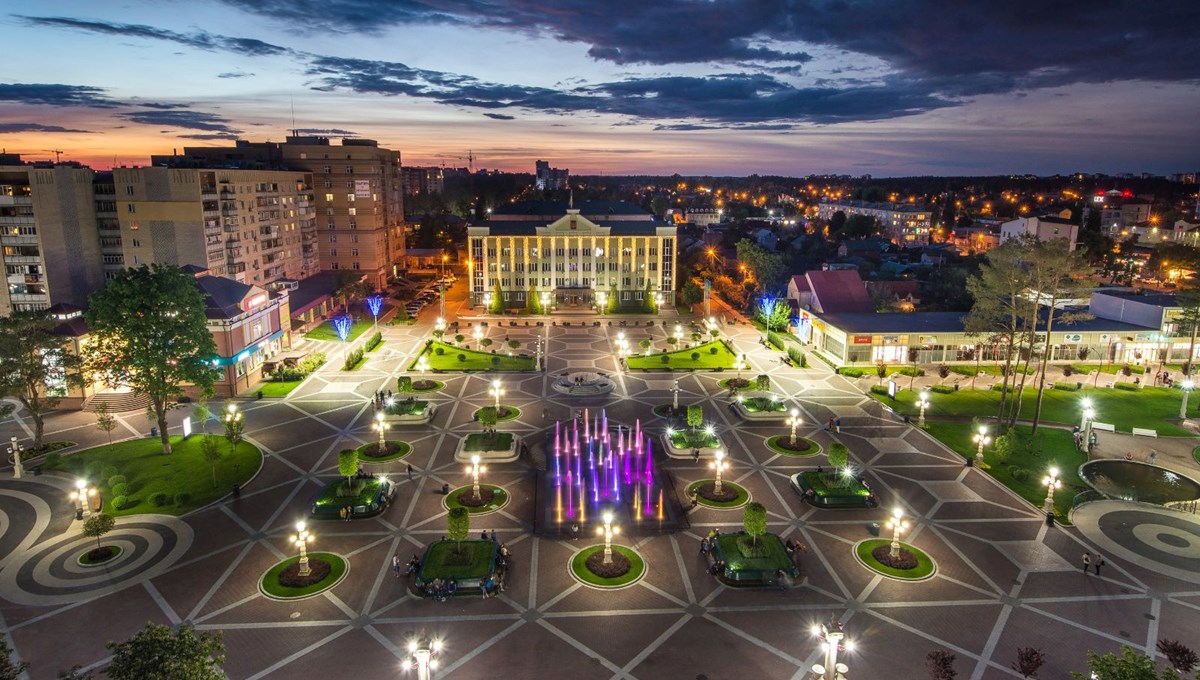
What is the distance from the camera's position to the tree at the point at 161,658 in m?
17.9

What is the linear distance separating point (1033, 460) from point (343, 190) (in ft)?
343

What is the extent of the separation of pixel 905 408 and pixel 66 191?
92.3m

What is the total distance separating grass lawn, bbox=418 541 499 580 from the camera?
33.9 meters

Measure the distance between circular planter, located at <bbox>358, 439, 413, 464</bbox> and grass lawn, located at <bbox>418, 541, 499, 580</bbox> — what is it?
14665 millimetres

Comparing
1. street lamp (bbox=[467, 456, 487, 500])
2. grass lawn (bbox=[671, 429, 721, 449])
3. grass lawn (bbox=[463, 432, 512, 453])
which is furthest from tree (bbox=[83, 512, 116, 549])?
grass lawn (bbox=[671, 429, 721, 449])

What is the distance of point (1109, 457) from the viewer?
50.7 m

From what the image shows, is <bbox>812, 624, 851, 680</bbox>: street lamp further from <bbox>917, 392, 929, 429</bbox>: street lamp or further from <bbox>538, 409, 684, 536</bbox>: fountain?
<bbox>917, 392, 929, 429</bbox>: street lamp

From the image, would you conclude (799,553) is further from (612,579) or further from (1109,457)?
(1109,457)

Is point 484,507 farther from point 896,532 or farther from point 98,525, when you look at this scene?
point 896,532

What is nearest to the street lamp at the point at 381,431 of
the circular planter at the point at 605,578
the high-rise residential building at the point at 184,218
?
the circular planter at the point at 605,578

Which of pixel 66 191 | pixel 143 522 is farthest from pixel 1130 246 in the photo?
pixel 66 191

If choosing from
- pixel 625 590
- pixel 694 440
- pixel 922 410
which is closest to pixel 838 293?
pixel 922 410

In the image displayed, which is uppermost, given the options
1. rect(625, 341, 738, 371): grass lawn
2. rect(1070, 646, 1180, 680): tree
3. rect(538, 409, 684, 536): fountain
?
rect(1070, 646, 1180, 680): tree

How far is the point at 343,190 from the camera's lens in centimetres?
11319
